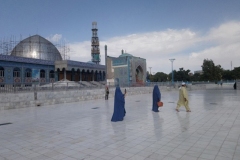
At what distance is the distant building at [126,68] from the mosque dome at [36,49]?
39.8 ft

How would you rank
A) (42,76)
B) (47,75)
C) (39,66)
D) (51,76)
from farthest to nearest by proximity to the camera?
(51,76) → (47,75) → (42,76) → (39,66)

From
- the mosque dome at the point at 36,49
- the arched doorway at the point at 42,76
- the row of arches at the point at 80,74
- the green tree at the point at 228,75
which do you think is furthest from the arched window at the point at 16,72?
the green tree at the point at 228,75

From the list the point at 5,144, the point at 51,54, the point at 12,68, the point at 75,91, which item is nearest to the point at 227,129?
the point at 5,144

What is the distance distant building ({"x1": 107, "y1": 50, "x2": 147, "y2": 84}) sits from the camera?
40.3 metres

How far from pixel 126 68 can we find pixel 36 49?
1857 centimetres

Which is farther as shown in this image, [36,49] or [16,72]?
[36,49]

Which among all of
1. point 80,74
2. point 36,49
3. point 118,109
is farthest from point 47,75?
point 118,109

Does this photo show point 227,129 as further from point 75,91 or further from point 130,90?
point 130,90

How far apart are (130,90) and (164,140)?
16.6 meters

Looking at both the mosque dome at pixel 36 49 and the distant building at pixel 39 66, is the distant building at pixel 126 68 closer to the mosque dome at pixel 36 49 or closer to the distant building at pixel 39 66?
the distant building at pixel 39 66

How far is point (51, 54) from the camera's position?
116ft

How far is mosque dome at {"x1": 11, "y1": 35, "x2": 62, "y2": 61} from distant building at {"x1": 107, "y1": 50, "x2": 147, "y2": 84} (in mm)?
12146

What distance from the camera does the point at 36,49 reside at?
34031 millimetres

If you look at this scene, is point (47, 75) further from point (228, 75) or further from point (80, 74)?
point (228, 75)
